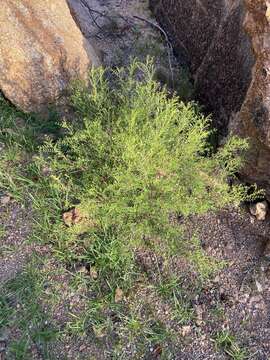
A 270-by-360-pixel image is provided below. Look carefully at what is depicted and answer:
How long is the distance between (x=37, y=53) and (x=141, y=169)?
1.17 meters

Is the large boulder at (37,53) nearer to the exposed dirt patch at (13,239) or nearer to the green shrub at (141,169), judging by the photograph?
the green shrub at (141,169)

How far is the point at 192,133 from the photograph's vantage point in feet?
7.49

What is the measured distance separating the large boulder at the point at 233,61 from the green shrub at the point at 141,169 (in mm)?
133

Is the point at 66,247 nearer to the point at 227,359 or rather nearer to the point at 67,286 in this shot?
the point at 67,286

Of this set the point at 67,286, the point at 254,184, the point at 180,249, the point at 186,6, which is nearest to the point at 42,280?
the point at 67,286

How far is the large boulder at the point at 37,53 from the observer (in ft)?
9.22

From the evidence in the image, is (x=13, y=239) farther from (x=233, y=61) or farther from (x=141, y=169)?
(x=233, y=61)

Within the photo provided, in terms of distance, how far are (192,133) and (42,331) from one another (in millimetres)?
1236

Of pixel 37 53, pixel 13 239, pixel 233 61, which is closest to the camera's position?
pixel 13 239

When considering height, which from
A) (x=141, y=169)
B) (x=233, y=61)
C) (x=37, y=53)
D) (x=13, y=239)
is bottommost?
(x=13, y=239)

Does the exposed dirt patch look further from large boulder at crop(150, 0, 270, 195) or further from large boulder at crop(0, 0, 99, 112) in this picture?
large boulder at crop(150, 0, 270, 195)

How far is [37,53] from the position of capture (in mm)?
2861

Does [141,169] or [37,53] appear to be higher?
[37,53]

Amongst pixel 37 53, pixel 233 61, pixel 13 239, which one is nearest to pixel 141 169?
pixel 13 239
